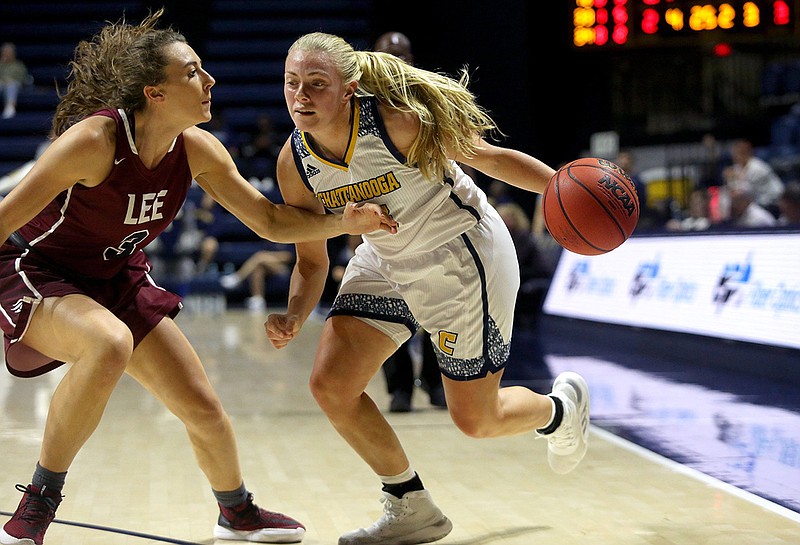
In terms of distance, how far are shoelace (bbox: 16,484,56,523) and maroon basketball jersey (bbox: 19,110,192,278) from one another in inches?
25.1

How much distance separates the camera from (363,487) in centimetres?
382

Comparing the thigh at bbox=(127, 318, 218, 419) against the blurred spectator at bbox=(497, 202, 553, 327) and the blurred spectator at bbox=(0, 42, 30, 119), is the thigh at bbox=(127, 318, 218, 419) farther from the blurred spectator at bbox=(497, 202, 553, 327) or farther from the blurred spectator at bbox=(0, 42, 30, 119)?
the blurred spectator at bbox=(0, 42, 30, 119)

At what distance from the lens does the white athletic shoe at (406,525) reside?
3061mm

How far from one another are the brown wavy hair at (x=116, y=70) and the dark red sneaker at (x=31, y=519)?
1.06m

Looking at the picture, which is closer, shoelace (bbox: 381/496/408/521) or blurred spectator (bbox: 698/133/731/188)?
shoelace (bbox: 381/496/408/521)

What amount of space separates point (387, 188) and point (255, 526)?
109 cm

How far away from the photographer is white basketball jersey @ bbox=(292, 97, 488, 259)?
2.96 m

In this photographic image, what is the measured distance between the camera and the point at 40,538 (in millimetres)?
2809

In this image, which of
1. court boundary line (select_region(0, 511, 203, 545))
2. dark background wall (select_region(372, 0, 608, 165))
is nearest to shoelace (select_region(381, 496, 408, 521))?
court boundary line (select_region(0, 511, 203, 545))

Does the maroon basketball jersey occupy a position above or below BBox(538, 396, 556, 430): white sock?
above

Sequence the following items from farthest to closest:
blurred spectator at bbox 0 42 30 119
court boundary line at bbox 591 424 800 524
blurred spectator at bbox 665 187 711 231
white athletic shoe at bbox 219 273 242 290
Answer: blurred spectator at bbox 0 42 30 119, white athletic shoe at bbox 219 273 242 290, blurred spectator at bbox 665 187 711 231, court boundary line at bbox 591 424 800 524

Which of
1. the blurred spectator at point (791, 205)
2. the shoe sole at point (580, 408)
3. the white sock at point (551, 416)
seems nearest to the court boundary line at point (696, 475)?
the shoe sole at point (580, 408)

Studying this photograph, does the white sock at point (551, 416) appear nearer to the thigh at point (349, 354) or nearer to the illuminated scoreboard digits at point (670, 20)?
the thigh at point (349, 354)

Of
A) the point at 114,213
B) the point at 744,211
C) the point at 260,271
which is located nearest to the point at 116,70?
the point at 114,213
